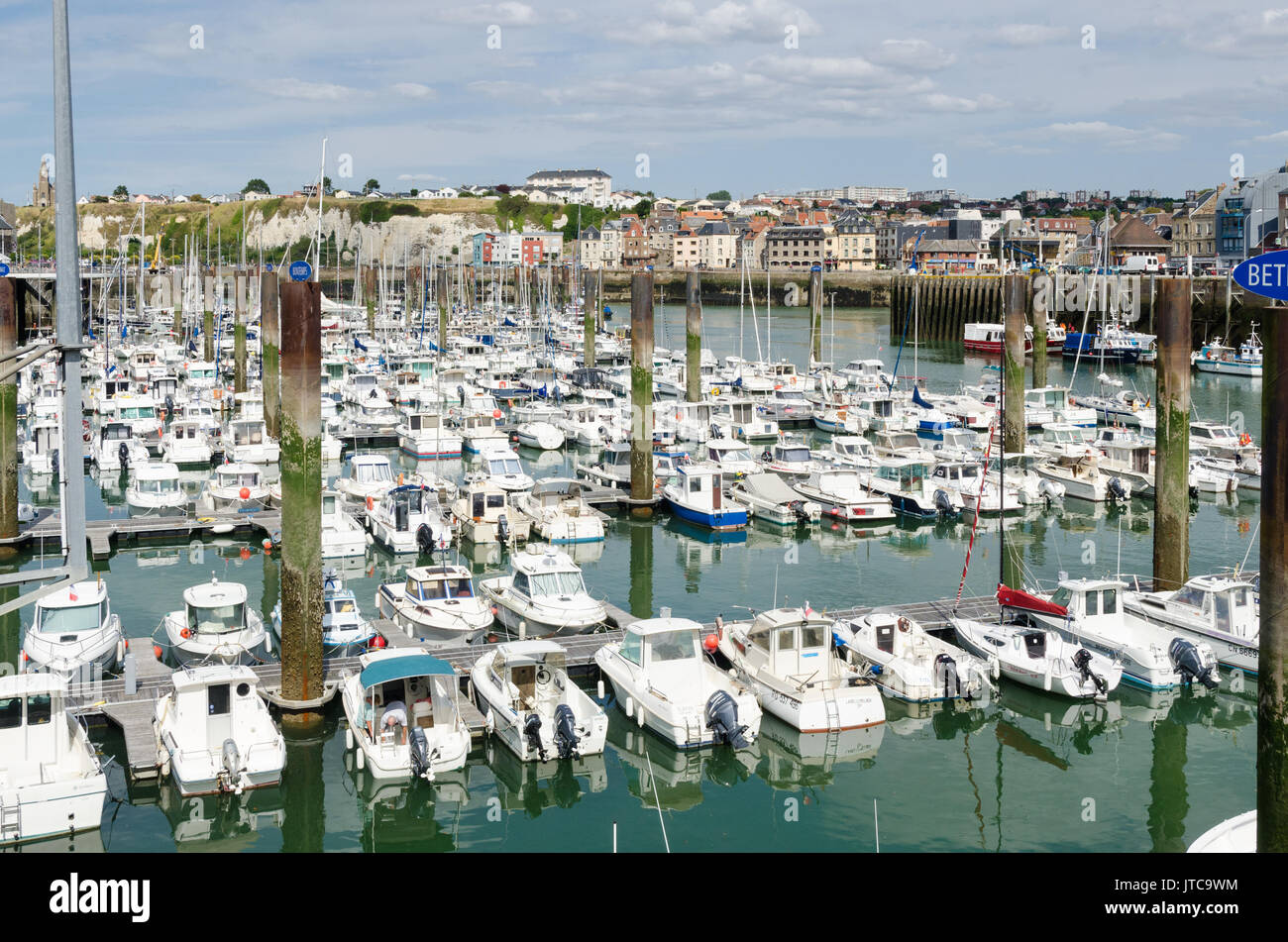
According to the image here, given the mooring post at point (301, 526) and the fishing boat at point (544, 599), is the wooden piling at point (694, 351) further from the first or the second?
the mooring post at point (301, 526)

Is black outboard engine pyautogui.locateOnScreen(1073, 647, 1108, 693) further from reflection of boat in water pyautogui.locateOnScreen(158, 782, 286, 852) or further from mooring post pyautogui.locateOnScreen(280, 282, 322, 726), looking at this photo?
reflection of boat in water pyautogui.locateOnScreen(158, 782, 286, 852)

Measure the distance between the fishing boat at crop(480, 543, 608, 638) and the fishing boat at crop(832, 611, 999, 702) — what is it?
486cm

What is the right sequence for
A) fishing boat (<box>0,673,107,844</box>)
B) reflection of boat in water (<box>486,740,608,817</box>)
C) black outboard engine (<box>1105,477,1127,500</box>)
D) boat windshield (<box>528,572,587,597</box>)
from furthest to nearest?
black outboard engine (<box>1105,477,1127,500</box>) < boat windshield (<box>528,572,587,597</box>) < reflection of boat in water (<box>486,740,608,817</box>) < fishing boat (<box>0,673,107,844</box>)

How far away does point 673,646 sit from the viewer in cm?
2075

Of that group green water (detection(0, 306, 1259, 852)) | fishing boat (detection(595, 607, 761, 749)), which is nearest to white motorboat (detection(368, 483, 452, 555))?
green water (detection(0, 306, 1259, 852))

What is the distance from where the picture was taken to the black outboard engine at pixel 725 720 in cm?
1906

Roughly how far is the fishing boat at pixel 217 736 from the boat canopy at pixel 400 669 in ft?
4.79

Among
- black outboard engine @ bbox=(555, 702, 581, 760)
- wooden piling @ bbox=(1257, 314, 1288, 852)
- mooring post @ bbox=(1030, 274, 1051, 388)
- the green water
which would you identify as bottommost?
the green water

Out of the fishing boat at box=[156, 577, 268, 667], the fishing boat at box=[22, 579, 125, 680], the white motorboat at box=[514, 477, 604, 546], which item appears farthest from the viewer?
the white motorboat at box=[514, 477, 604, 546]

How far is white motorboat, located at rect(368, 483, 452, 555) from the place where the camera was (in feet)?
108

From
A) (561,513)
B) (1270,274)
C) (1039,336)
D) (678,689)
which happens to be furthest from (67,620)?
(1039,336)
